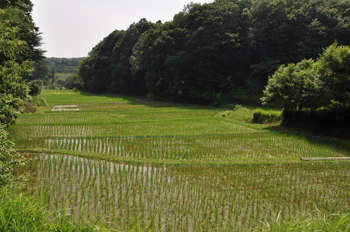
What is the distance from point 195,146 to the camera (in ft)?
29.0

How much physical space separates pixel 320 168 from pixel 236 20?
76.3ft

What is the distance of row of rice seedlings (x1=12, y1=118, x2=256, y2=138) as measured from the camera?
10.6 meters

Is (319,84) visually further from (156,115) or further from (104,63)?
(104,63)

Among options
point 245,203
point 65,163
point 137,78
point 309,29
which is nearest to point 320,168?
point 245,203

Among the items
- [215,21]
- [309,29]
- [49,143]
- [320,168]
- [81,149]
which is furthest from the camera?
[215,21]

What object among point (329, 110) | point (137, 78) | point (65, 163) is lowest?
point (65, 163)

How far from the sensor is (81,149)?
26.9ft

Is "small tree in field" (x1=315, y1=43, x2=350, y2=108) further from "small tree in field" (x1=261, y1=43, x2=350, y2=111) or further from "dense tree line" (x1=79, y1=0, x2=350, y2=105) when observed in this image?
"dense tree line" (x1=79, y1=0, x2=350, y2=105)

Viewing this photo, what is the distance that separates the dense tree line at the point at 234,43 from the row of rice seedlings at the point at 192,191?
18544 mm

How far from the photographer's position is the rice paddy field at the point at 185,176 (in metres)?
4.00

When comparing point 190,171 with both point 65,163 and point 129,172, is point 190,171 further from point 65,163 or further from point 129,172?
point 65,163

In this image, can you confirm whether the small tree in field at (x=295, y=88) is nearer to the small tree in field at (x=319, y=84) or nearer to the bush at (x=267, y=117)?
the small tree in field at (x=319, y=84)

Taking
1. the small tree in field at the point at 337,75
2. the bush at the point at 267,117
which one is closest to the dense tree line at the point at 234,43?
the bush at the point at 267,117

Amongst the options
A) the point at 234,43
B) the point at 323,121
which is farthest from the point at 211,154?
the point at 234,43
